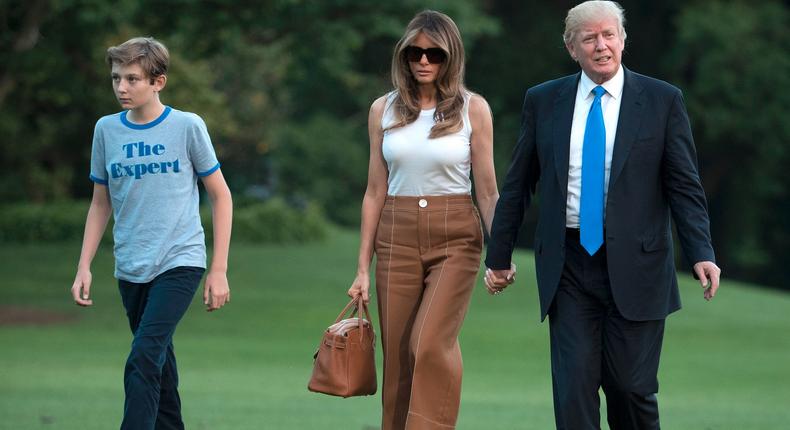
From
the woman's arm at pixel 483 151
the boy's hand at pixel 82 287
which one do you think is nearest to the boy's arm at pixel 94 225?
the boy's hand at pixel 82 287

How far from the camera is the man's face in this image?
20.5 ft

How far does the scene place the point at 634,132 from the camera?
243 inches

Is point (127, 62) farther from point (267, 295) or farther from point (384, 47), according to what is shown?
point (384, 47)

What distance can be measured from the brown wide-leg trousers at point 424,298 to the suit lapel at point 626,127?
110 centimetres

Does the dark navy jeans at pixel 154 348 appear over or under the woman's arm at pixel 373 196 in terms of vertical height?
under

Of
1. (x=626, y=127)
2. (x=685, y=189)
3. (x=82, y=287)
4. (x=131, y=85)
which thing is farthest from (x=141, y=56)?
(x=685, y=189)

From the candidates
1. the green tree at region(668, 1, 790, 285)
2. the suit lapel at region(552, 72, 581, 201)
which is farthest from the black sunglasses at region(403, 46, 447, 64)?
the green tree at region(668, 1, 790, 285)

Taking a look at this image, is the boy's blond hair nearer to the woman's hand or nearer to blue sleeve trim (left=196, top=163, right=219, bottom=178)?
blue sleeve trim (left=196, top=163, right=219, bottom=178)

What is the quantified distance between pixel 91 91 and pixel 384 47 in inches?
845

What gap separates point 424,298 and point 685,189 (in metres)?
1.47

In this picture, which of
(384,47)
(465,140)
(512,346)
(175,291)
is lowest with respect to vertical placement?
(512,346)

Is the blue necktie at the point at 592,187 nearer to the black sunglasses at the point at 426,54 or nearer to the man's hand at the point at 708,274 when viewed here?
the man's hand at the point at 708,274

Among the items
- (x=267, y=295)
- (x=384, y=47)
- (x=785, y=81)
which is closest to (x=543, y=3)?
→ (x=384, y=47)

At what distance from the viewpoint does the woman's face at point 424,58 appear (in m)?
6.98
